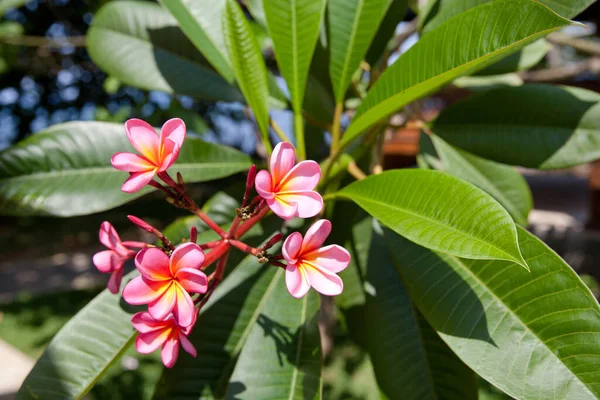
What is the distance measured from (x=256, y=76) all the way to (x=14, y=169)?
1.67 ft

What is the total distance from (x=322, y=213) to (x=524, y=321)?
0.43 metres

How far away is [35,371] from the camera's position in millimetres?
761

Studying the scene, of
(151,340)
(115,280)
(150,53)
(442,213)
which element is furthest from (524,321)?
(150,53)

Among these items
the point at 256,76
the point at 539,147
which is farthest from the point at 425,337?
the point at 256,76

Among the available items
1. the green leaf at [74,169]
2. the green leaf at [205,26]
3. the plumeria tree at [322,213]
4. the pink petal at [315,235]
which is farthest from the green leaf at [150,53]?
the pink petal at [315,235]

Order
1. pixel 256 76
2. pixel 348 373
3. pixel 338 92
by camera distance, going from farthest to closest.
A: 1. pixel 348 373
2. pixel 338 92
3. pixel 256 76

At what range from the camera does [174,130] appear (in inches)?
25.5

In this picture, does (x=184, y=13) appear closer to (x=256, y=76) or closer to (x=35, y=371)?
(x=256, y=76)

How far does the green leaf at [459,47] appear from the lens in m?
0.62

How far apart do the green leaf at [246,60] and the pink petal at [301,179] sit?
0.27 meters

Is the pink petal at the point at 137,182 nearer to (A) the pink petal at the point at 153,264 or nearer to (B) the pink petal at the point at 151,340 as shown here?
(A) the pink petal at the point at 153,264

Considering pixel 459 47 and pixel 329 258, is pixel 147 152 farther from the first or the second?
pixel 459 47

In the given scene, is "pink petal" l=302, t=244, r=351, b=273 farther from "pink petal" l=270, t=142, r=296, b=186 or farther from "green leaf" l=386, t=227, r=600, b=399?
"green leaf" l=386, t=227, r=600, b=399

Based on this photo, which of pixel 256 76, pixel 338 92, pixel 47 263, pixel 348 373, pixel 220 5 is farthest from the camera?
pixel 47 263
